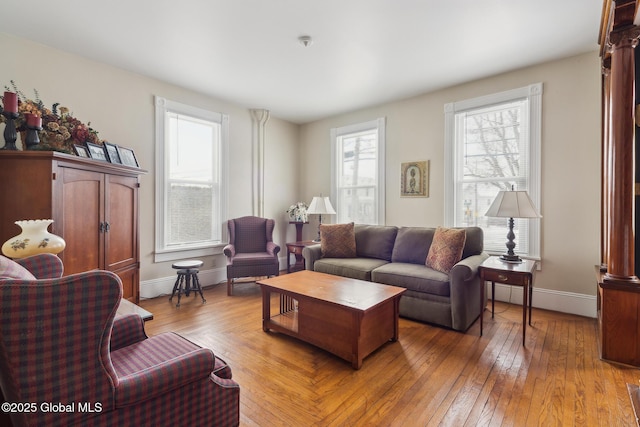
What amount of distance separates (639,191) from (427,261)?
177 centimetres

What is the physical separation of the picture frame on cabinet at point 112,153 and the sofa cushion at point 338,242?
2458 millimetres

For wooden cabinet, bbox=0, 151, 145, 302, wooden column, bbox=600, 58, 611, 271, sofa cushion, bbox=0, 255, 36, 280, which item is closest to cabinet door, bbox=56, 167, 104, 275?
wooden cabinet, bbox=0, 151, 145, 302

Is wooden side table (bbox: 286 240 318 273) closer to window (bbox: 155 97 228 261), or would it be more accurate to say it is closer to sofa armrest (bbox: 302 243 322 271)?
sofa armrest (bbox: 302 243 322 271)

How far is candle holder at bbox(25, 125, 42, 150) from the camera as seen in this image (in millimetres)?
2389

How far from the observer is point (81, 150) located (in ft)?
9.15

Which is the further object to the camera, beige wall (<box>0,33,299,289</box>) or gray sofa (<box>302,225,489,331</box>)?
→ beige wall (<box>0,33,299,289</box>)

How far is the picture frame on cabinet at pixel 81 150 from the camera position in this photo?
273 centimetres

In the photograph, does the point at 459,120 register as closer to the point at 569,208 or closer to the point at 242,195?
the point at 569,208

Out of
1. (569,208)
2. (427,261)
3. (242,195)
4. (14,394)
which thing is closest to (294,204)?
(242,195)

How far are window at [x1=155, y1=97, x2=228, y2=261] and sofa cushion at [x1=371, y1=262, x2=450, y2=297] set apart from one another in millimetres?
2489

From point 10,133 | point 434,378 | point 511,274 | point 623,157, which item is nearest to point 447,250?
point 511,274

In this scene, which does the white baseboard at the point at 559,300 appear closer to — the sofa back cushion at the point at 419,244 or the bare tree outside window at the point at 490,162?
the bare tree outside window at the point at 490,162

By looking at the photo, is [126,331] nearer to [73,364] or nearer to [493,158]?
[73,364]

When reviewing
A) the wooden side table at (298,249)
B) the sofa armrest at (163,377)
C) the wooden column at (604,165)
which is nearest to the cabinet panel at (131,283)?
the wooden side table at (298,249)
